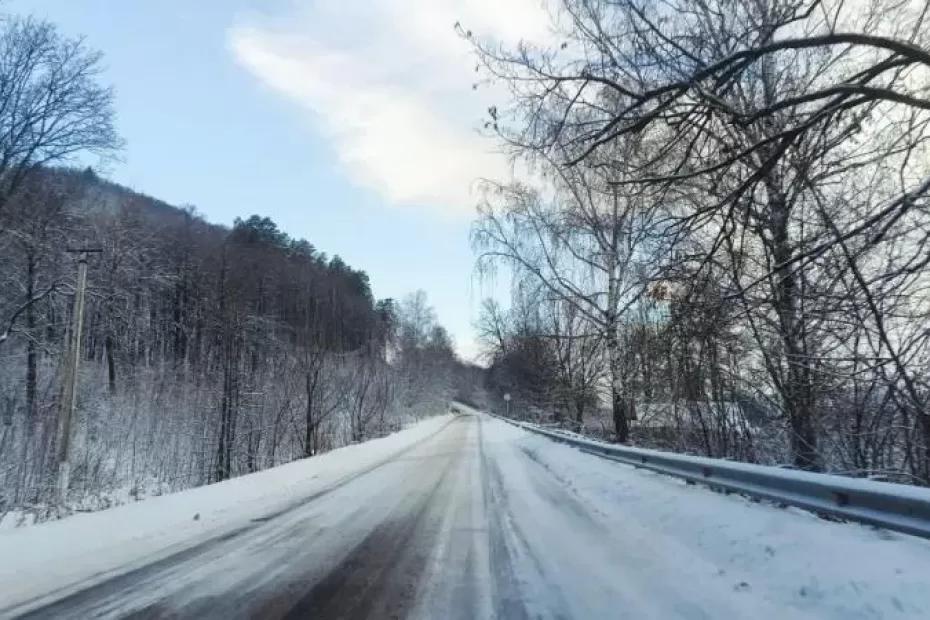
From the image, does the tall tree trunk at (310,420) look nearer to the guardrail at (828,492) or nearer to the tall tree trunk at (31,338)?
the tall tree trunk at (31,338)

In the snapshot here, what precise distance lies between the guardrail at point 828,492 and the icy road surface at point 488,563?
0.16 m

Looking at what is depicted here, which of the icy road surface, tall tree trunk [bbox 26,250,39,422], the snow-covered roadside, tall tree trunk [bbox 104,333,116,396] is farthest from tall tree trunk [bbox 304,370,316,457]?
tall tree trunk [bbox 104,333,116,396]

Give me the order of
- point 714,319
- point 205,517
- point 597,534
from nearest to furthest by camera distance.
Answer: point 714,319 → point 597,534 → point 205,517

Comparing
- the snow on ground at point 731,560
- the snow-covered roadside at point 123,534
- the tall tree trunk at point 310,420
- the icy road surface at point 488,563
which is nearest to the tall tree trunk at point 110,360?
the tall tree trunk at point 310,420

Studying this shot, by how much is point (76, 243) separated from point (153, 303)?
30230 millimetres

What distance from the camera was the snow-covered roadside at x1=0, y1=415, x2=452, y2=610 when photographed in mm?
6184

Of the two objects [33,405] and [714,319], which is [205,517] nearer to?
[714,319]

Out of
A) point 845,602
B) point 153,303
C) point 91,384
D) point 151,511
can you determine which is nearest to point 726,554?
point 845,602

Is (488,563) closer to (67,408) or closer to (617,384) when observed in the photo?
(617,384)

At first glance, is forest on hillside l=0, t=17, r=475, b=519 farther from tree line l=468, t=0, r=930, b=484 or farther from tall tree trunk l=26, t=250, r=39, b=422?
tree line l=468, t=0, r=930, b=484

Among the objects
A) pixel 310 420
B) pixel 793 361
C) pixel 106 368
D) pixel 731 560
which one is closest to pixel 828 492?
pixel 731 560

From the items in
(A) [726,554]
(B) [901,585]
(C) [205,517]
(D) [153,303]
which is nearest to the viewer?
(B) [901,585]

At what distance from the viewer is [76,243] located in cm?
3438

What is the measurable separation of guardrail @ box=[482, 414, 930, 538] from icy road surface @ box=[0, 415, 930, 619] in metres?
0.16
